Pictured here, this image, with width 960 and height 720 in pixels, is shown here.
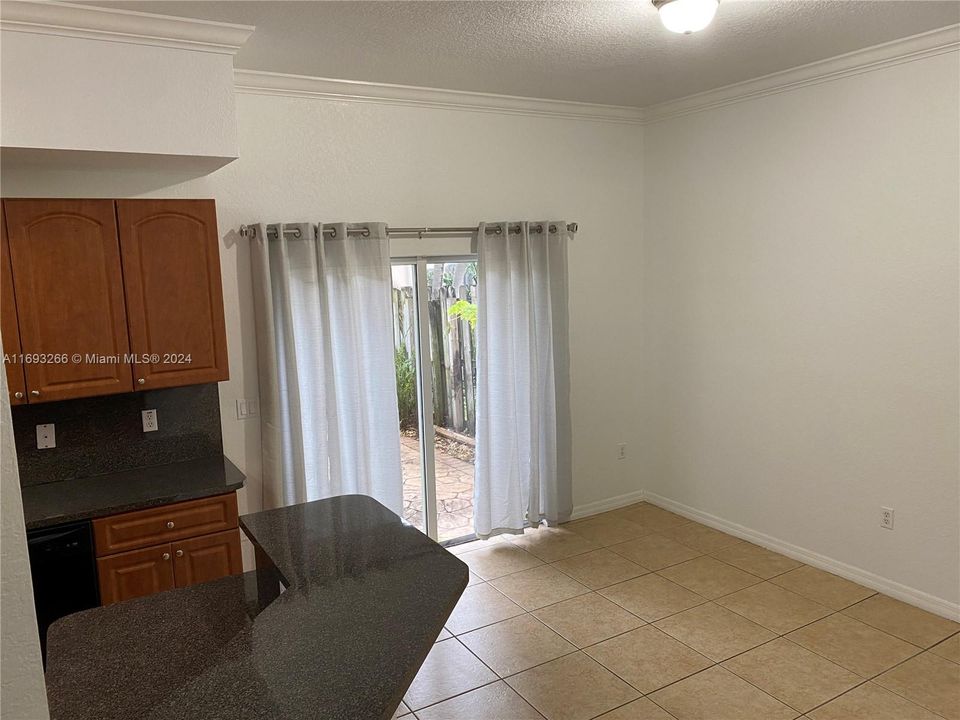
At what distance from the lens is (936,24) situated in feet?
10.6

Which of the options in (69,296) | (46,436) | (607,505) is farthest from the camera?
(607,505)

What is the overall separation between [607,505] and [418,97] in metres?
3.08

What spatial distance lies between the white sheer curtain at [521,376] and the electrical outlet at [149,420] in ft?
6.10

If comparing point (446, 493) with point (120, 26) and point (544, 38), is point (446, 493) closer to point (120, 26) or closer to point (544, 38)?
point (544, 38)

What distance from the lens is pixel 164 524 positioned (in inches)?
121

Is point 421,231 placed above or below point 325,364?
above

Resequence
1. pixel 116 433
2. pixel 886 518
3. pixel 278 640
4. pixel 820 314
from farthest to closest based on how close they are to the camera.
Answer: pixel 820 314 → pixel 886 518 → pixel 116 433 → pixel 278 640

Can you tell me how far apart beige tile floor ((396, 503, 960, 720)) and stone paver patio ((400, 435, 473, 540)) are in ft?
0.71

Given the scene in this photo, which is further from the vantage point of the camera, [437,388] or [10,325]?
[437,388]

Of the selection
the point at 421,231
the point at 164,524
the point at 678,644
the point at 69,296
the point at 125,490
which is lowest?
the point at 678,644

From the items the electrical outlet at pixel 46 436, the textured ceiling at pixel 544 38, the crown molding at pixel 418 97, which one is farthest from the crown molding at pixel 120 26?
the electrical outlet at pixel 46 436

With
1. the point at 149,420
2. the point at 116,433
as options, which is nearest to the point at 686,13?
the point at 149,420

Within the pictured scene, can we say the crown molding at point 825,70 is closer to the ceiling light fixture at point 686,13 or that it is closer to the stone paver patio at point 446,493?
the ceiling light fixture at point 686,13

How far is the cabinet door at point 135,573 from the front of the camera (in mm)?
2969
